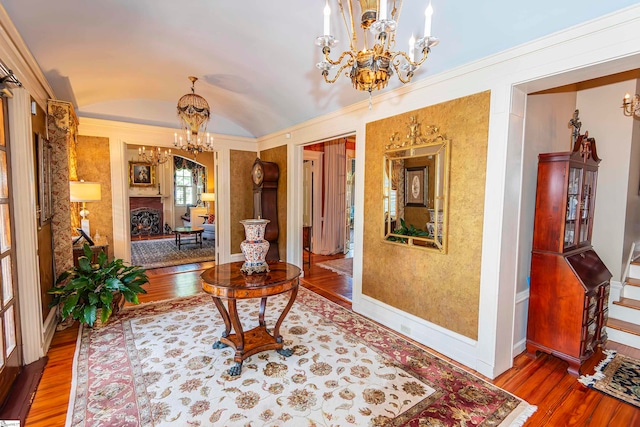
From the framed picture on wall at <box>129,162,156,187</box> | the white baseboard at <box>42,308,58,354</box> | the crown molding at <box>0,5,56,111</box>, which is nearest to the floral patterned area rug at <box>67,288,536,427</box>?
the white baseboard at <box>42,308,58,354</box>

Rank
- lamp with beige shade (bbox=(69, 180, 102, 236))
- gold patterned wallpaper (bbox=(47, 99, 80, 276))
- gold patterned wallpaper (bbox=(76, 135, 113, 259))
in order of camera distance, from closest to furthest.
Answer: gold patterned wallpaper (bbox=(47, 99, 80, 276))
lamp with beige shade (bbox=(69, 180, 102, 236))
gold patterned wallpaper (bbox=(76, 135, 113, 259))

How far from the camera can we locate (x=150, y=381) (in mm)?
2197

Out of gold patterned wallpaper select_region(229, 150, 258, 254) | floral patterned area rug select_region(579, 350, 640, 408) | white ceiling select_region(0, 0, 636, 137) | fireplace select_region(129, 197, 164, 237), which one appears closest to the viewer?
white ceiling select_region(0, 0, 636, 137)

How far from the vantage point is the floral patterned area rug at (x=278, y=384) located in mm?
1868

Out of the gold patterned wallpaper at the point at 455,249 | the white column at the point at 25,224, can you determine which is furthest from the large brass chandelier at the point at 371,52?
the white column at the point at 25,224

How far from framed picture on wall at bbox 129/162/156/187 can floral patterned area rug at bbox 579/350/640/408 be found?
1133 centimetres

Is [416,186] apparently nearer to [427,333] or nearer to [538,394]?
[427,333]

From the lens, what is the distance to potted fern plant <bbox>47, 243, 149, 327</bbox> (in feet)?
9.08

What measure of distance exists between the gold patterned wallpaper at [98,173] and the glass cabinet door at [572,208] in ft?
19.7

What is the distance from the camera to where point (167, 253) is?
6.88 meters

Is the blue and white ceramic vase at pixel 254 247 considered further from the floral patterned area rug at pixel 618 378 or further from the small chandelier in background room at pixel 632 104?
the small chandelier in background room at pixel 632 104

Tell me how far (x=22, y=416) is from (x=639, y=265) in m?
5.96

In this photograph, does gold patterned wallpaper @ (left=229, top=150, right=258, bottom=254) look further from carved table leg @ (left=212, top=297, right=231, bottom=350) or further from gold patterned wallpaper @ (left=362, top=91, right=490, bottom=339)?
gold patterned wallpaper @ (left=362, top=91, right=490, bottom=339)

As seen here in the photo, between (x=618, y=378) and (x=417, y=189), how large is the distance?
7.31 feet
